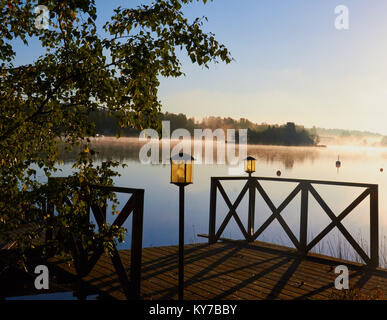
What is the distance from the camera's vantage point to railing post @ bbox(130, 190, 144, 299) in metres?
4.63

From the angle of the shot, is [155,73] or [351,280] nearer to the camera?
[155,73]

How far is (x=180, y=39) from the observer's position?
3533 mm

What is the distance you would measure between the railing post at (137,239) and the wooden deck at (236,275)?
7.7 inches

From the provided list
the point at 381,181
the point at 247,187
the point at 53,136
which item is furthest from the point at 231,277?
the point at 381,181

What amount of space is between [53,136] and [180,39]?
61.8 inches

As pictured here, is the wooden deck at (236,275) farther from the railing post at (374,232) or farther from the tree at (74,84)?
the tree at (74,84)

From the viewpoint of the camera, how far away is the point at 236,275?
575 cm

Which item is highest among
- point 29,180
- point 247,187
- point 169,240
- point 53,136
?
point 53,136
